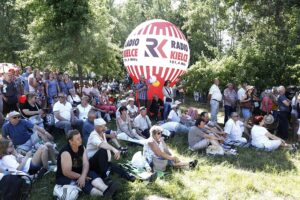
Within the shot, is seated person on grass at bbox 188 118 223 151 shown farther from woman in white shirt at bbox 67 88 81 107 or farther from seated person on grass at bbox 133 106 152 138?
woman in white shirt at bbox 67 88 81 107

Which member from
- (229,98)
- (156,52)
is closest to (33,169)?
(229,98)

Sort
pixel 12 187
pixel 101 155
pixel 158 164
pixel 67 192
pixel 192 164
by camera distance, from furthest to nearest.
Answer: pixel 192 164
pixel 158 164
pixel 101 155
pixel 67 192
pixel 12 187

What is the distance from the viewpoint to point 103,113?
39.1 ft

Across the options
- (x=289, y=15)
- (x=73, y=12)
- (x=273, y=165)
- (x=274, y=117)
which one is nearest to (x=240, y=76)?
(x=274, y=117)

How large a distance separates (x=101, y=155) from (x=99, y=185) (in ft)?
1.95

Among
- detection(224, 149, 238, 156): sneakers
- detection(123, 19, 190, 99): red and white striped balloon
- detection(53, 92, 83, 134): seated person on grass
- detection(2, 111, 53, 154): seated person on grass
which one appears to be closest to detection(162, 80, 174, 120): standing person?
detection(123, 19, 190, 99): red and white striped balloon

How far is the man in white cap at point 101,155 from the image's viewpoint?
6164 millimetres

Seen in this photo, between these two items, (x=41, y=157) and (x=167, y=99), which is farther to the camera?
(x=167, y=99)

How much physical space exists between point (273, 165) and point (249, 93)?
4.41 m

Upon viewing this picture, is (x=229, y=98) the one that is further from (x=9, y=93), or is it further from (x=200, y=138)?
(x=9, y=93)

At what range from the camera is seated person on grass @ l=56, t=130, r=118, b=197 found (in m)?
5.62

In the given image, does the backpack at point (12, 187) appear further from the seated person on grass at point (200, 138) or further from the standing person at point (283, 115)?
the standing person at point (283, 115)

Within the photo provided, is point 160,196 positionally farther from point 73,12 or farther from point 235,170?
point 73,12

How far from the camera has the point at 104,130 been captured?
7074mm
